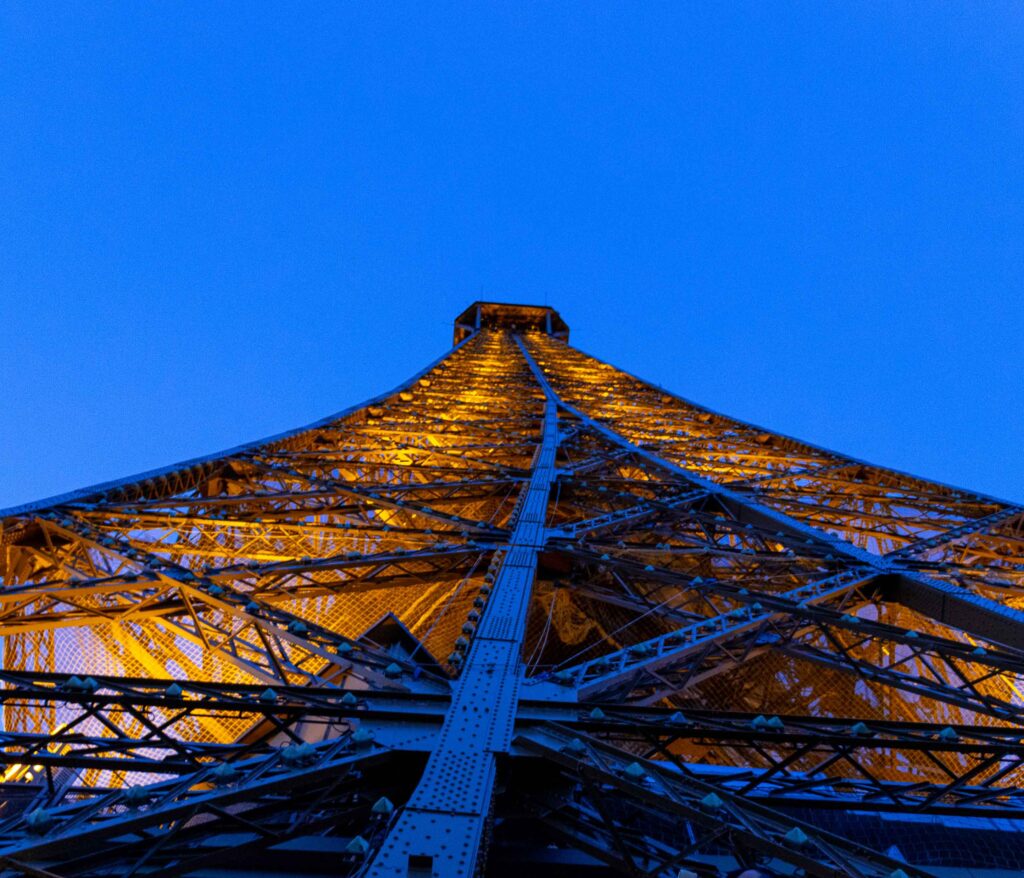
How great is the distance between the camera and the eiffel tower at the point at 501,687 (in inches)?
157

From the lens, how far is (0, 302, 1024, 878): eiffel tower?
400 cm

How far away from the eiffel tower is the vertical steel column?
2 cm

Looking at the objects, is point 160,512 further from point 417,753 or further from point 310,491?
point 417,753

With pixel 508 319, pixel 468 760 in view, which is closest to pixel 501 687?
pixel 468 760

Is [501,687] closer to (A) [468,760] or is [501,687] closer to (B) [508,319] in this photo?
(A) [468,760]

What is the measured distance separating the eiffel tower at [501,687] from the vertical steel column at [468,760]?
0.02m

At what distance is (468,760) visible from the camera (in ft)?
14.3

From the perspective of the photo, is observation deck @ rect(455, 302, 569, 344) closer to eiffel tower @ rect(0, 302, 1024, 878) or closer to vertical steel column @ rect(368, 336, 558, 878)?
eiffel tower @ rect(0, 302, 1024, 878)

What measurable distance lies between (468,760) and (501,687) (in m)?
0.80

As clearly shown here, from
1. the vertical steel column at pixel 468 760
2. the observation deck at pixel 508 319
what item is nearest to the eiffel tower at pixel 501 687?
the vertical steel column at pixel 468 760

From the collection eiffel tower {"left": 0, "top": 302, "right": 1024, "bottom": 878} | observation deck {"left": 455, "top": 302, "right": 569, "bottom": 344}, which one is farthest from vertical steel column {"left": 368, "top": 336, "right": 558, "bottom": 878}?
observation deck {"left": 455, "top": 302, "right": 569, "bottom": 344}

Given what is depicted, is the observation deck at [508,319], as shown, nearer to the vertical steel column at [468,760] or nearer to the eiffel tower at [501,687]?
the eiffel tower at [501,687]

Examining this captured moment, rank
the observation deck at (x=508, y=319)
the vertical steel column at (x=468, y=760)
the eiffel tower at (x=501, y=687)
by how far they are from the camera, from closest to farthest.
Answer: the vertical steel column at (x=468, y=760)
the eiffel tower at (x=501, y=687)
the observation deck at (x=508, y=319)

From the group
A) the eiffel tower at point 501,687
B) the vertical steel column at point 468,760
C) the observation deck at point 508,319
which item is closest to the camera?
the vertical steel column at point 468,760
